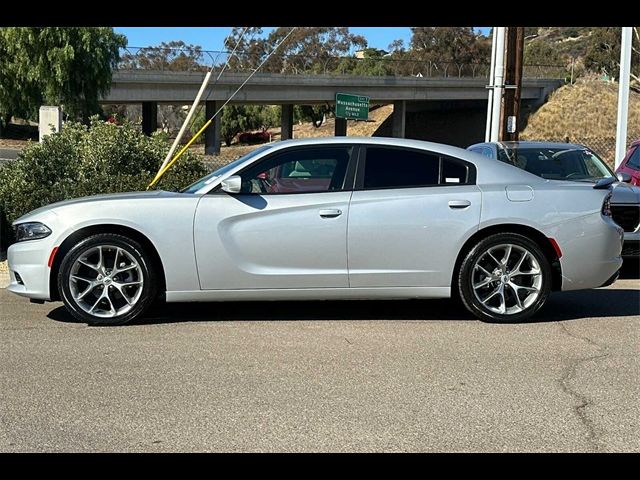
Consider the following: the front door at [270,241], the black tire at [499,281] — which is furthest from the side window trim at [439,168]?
the black tire at [499,281]

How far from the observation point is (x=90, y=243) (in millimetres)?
6566

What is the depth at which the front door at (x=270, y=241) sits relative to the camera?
6.61 metres

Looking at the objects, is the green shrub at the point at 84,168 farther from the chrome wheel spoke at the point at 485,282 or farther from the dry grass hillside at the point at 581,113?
the dry grass hillside at the point at 581,113

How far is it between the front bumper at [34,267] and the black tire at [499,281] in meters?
3.48

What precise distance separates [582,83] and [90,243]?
72.5 m

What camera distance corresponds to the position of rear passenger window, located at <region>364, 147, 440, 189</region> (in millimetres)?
6883

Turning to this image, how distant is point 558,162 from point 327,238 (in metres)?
5.14

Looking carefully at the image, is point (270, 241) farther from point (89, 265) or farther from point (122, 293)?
point (89, 265)

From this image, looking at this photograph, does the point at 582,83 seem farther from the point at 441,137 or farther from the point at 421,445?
the point at 421,445
